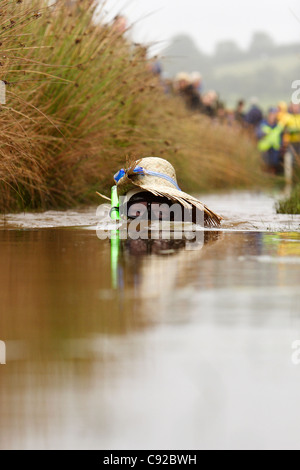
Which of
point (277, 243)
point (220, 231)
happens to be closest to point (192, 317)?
point (277, 243)

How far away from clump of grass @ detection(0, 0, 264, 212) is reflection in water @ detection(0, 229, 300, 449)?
270cm

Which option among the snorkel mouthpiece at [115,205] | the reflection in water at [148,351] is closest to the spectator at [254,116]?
the snorkel mouthpiece at [115,205]

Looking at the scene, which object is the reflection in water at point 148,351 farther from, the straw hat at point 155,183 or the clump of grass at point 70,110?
the clump of grass at point 70,110

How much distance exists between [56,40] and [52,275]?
16.8ft

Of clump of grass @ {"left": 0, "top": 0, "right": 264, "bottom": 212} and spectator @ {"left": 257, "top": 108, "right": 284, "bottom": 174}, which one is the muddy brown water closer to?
clump of grass @ {"left": 0, "top": 0, "right": 264, "bottom": 212}

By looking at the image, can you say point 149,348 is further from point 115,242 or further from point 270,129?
point 270,129

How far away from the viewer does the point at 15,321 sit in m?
4.41

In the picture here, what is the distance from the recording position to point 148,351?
12.6 ft

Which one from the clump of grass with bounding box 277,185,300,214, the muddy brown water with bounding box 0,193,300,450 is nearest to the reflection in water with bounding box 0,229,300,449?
the muddy brown water with bounding box 0,193,300,450

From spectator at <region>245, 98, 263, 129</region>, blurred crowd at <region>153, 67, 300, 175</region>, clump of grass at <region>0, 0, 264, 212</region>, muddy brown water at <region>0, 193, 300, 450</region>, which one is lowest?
muddy brown water at <region>0, 193, 300, 450</region>

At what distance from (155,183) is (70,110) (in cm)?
202

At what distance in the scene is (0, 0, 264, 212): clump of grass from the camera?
29.5 feet

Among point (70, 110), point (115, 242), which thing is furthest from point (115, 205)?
point (70, 110)
